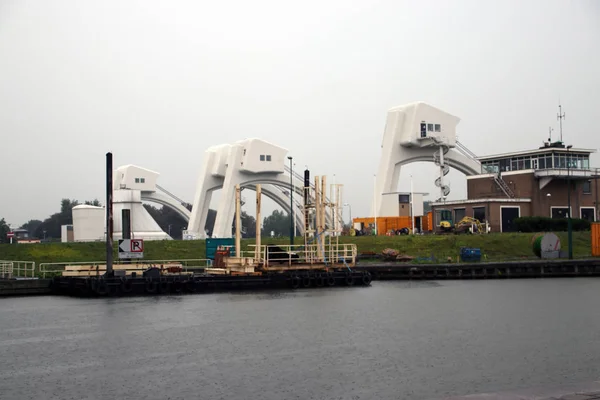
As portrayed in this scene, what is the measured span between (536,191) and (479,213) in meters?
6.69

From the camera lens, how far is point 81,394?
19672mm

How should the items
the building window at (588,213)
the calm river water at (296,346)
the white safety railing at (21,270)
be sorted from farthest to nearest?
the building window at (588,213) → the white safety railing at (21,270) → the calm river water at (296,346)

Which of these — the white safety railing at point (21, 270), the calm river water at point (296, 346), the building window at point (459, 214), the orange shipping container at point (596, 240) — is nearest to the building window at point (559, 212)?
the building window at point (459, 214)

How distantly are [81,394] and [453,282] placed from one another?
37.0m

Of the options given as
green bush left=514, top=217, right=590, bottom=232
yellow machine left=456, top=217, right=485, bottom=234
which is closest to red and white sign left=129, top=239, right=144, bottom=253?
yellow machine left=456, top=217, right=485, bottom=234

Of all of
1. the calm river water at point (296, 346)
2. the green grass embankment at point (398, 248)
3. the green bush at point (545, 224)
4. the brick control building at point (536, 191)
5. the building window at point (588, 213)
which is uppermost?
the brick control building at point (536, 191)

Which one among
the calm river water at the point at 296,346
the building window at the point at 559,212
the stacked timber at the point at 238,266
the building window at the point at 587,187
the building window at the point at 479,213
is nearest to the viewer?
the calm river water at the point at 296,346

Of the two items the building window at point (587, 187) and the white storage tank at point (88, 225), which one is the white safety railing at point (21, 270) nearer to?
the white storage tank at point (88, 225)

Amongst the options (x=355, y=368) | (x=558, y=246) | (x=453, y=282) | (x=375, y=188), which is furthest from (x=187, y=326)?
(x=375, y=188)

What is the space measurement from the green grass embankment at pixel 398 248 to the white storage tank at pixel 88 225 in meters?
21.8

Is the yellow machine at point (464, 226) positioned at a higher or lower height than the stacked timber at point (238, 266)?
higher

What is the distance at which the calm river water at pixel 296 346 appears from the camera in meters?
20.1

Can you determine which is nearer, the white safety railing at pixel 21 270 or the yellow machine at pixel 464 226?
the white safety railing at pixel 21 270

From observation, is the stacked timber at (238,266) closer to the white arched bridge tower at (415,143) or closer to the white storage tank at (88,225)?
the white arched bridge tower at (415,143)
